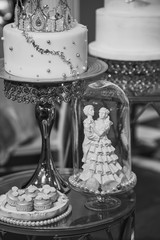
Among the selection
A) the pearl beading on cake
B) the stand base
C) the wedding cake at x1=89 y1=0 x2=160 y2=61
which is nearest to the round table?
the stand base

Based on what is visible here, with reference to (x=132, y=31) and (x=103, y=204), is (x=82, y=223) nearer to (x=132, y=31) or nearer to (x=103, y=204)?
(x=103, y=204)

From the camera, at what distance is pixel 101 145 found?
112 centimetres


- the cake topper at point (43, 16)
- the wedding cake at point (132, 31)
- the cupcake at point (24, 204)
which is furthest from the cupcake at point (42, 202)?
the wedding cake at point (132, 31)

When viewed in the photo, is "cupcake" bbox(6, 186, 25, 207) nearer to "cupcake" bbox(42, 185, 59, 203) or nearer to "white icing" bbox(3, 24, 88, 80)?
"cupcake" bbox(42, 185, 59, 203)

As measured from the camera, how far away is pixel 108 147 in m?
1.12

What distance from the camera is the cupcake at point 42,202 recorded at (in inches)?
42.0

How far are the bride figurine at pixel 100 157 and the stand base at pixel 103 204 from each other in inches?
1.6

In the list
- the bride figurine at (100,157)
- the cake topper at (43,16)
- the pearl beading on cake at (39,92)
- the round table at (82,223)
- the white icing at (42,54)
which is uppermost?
the cake topper at (43,16)

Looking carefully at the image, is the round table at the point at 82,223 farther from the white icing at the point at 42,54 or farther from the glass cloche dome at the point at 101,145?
the white icing at the point at 42,54

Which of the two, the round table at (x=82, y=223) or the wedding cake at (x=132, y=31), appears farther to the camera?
the wedding cake at (x=132, y=31)

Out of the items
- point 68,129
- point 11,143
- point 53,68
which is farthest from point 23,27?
point 11,143

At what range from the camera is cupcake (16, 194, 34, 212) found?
106 centimetres

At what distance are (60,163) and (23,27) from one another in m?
1.08

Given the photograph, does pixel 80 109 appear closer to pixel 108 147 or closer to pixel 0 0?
pixel 108 147
